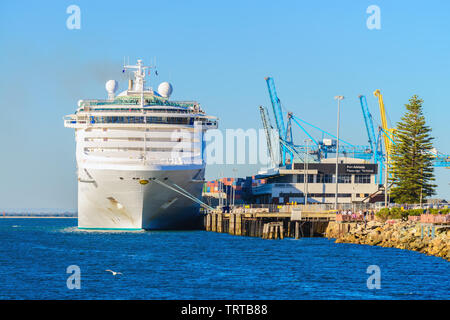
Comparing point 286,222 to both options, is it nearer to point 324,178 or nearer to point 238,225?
point 238,225

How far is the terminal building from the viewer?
115 m

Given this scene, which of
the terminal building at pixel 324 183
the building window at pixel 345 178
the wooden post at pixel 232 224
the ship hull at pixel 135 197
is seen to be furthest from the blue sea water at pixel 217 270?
the building window at pixel 345 178

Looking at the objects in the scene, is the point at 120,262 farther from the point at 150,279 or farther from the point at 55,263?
the point at 150,279

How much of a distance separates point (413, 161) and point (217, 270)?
1961 inches

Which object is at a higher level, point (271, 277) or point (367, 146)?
point (367, 146)

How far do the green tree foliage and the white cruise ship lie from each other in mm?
22256

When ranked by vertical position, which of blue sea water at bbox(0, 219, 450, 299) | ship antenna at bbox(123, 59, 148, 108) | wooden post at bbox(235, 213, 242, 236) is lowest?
blue sea water at bbox(0, 219, 450, 299)

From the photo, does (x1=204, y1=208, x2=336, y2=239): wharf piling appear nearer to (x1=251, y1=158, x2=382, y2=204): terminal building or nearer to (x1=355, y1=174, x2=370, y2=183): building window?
(x1=251, y1=158, x2=382, y2=204): terminal building

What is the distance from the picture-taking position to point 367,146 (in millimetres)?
141375

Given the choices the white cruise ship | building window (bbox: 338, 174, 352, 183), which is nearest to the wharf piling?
the white cruise ship
